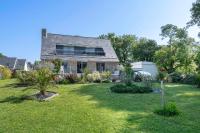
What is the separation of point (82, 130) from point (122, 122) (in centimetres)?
166

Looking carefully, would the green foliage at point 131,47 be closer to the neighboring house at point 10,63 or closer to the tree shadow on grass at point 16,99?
the neighboring house at point 10,63

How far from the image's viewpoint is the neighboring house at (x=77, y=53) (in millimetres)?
32844

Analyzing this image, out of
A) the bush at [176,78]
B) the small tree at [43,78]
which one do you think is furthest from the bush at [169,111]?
the bush at [176,78]

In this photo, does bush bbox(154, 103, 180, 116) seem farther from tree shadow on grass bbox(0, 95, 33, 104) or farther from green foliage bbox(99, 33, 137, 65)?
green foliage bbox(99, 33, 137, 65)

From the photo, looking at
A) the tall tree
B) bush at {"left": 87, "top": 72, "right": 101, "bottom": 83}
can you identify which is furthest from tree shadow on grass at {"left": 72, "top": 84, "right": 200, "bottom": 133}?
the tall tree

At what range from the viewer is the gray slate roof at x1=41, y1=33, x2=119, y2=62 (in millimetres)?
32656

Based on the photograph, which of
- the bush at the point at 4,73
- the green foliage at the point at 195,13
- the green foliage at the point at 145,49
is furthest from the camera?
the green foliage at the point at 145,49

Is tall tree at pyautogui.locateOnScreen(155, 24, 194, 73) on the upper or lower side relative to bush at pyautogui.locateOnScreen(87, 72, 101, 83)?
upper

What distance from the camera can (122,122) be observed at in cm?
891

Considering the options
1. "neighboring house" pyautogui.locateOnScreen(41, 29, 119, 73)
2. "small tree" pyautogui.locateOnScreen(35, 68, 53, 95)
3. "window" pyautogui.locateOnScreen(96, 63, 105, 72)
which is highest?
"neighboring house" pyautogui.locateOnScreen(41, 29, 119, 73)

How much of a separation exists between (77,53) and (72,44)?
1.51 metres

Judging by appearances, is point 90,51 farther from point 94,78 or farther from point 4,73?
point 4,73

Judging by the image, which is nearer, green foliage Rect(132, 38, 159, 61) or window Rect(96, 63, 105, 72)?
window Rect(96, 63, 105, 72)

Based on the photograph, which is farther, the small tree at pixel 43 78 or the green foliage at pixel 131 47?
the green foliage at pixel 131 47
